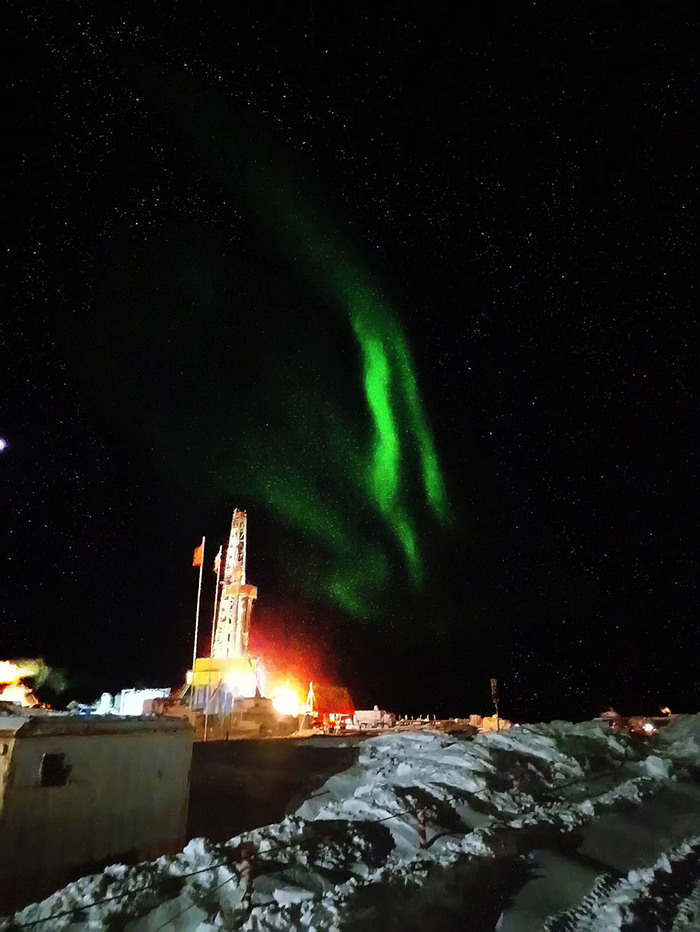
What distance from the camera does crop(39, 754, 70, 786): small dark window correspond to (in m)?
6.94

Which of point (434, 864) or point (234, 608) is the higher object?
point (234, 608)

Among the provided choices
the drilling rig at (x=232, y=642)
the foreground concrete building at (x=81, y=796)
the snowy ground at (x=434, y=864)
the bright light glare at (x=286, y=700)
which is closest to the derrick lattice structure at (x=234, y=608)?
the drilling rig at (x=232, y=642)

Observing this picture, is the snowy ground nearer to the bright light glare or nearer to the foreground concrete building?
the foreground concrete building

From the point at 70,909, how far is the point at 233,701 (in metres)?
29.0

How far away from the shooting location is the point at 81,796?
7.24 m

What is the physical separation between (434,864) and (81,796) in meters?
4.25

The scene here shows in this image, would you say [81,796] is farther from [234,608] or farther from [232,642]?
[234,608]

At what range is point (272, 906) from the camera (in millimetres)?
6137

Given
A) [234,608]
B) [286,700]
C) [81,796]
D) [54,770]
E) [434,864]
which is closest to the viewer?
[54,770]

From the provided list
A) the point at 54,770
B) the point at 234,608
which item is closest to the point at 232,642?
the point at 234,608

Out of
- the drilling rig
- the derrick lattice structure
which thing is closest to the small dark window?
the drilling rig

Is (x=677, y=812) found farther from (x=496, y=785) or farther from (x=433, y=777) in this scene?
(x=433, y=777)

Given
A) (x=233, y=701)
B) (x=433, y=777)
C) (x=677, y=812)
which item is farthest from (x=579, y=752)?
(x=233, y=701)

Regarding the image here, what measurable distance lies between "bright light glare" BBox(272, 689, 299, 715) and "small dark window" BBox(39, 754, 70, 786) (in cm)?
3616
